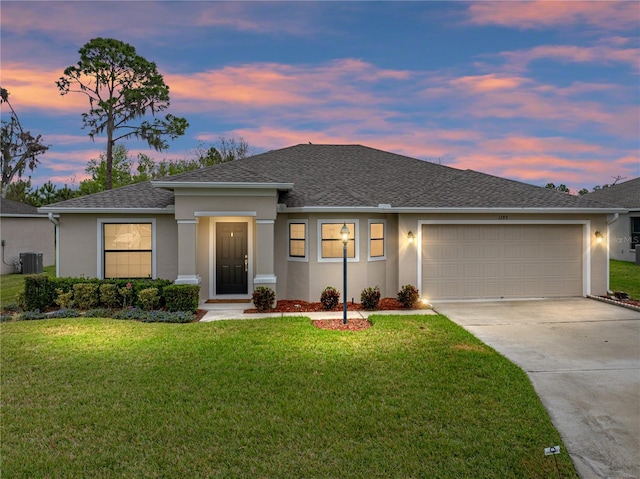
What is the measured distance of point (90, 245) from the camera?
1157cm

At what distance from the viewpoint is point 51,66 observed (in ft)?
69.0

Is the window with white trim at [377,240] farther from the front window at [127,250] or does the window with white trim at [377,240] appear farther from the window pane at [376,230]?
the front window at [127,250]

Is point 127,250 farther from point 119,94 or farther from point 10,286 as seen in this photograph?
point 119,94

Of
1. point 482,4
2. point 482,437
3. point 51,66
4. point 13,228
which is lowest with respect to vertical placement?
point 482,437

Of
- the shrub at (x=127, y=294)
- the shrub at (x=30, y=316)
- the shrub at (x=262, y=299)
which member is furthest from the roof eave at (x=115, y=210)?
the shrub at (x=262, y=299)

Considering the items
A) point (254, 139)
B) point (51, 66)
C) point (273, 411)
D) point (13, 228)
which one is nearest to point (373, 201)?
point (273, 411)

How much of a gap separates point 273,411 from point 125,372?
8.85 ft

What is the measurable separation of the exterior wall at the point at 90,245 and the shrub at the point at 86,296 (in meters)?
1.30

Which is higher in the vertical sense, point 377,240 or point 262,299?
point 377,240

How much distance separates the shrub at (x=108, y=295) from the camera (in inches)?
406

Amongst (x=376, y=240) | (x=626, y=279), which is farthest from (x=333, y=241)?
(x=626, y=279)

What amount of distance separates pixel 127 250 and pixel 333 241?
20.2 feet

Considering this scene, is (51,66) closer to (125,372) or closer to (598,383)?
(125,372)

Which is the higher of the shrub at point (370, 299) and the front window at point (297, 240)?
the front window at point (297, 240)
